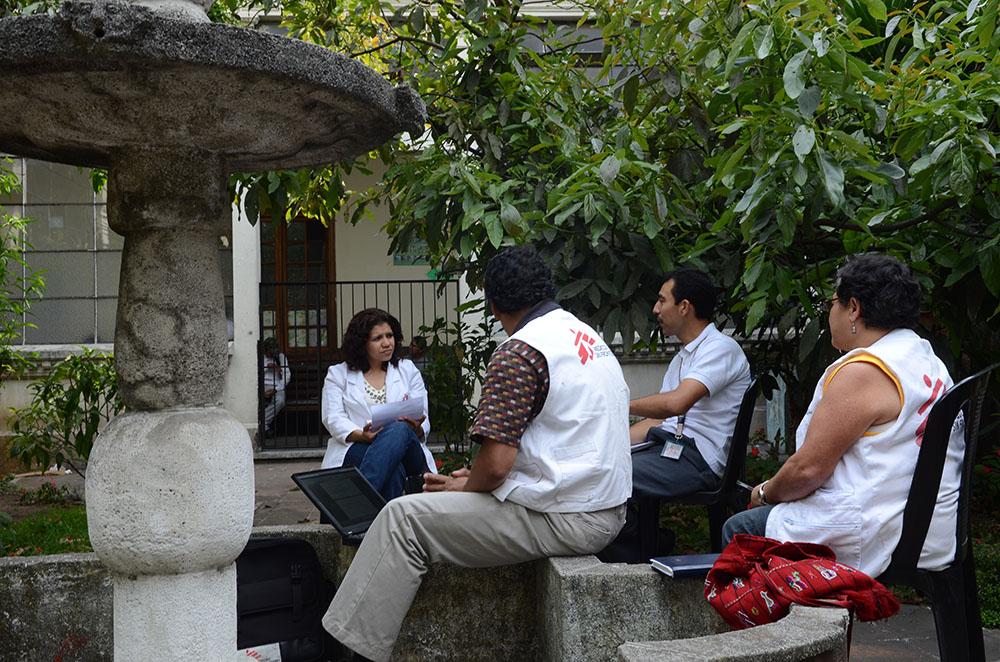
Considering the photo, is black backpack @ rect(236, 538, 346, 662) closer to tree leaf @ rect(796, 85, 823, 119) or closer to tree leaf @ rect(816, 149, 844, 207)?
tree leaf @ rect(816, 149, 844, 207)

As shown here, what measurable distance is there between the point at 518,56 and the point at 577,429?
2.75 meters

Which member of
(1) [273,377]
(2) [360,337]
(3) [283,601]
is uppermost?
(2) [360,337]

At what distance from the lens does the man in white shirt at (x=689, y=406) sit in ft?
14.5

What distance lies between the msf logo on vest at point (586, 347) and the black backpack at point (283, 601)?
1.36 metres

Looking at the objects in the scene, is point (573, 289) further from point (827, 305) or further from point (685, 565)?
point (685, 565)

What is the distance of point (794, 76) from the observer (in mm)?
3615

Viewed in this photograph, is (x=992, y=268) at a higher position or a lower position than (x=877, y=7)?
lower

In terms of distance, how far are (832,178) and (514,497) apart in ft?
5.01

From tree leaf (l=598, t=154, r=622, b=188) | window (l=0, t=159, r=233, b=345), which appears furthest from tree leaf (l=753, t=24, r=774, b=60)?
window (l=0, t=159, r=233, b=345)

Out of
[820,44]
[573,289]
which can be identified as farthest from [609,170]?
[820,44]

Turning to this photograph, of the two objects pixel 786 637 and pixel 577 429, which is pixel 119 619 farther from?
pixel 786 637

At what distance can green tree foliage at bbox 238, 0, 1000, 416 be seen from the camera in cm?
384

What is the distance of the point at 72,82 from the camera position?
2.54 meters

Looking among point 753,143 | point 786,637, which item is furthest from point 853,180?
point 786,637
